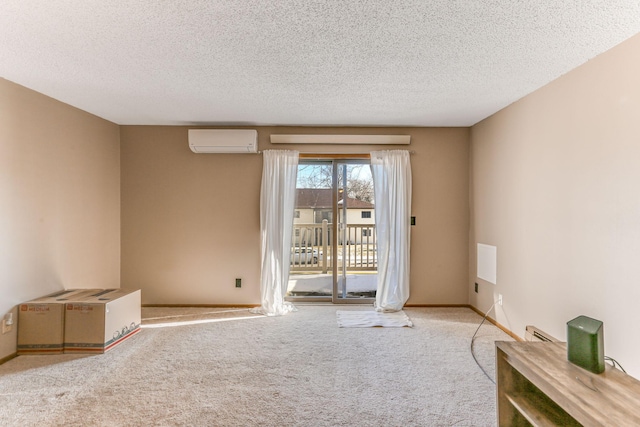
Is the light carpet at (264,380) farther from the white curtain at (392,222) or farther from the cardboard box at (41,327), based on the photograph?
the white curtain at (392,222)

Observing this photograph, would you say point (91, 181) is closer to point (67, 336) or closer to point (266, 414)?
point (67, 336)

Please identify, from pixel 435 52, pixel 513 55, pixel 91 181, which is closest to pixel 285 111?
pixel 435 52

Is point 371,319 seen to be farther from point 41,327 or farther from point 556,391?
point 41,327

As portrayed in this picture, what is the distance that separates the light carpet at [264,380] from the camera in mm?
1818

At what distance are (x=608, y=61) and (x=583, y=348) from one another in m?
1.77

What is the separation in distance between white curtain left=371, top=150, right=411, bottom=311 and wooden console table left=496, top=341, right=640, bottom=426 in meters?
1.99

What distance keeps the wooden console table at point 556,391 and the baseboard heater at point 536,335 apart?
2.61 feet

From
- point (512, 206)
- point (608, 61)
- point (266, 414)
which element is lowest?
point (266, 414)

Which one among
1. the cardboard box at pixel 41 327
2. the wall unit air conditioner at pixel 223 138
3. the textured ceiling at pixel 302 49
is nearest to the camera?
the textured ceiling at pixel 302 49

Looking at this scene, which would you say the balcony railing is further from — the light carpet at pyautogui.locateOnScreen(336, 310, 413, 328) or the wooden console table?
the wooden console table

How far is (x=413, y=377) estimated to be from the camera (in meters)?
2.24

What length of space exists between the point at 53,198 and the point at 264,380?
2.60 metres

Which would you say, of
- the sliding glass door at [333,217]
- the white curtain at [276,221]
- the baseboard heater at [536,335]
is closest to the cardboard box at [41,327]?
the white curtain at [276,221]

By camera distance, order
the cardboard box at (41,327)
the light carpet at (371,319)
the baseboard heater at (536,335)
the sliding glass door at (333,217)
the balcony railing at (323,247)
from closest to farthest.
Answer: the baseboard heater at (536,335), the cardboard box at (41,327), the light carpet at (371,319), the sliding glass door at (333,217), the balcony railing at (323,247)
